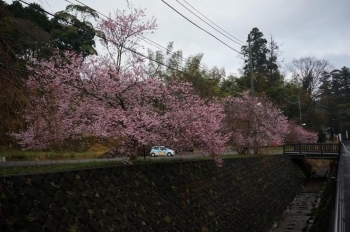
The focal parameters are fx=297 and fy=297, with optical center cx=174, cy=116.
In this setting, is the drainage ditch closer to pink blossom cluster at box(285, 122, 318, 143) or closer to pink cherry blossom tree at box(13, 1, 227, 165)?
pink cherry blossom tree at box(13, 1, 227, 165)

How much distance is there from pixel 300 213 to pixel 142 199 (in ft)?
43.0

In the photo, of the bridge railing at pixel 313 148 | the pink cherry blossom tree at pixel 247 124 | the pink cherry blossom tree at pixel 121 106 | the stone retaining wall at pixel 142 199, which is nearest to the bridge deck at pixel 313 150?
the bridge railing at pixel 313 148

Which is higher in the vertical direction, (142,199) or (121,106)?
(121,106)

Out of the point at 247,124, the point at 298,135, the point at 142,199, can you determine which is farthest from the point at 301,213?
the point at 298,135

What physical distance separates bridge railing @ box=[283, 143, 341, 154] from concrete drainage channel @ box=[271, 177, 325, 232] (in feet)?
11.5

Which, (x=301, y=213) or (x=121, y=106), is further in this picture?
(x=301, y=213)

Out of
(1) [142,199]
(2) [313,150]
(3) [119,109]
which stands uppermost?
(3) [119,109]

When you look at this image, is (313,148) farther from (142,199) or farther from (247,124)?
(142,199)

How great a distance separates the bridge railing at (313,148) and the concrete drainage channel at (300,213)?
351 centimetres

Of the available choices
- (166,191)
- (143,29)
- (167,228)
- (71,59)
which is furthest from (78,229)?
(143,29)

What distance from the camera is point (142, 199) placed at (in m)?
8.16

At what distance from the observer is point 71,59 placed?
10.7 m

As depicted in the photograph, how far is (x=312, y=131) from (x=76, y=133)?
1760 inches

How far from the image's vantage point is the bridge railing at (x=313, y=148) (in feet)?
85.6
